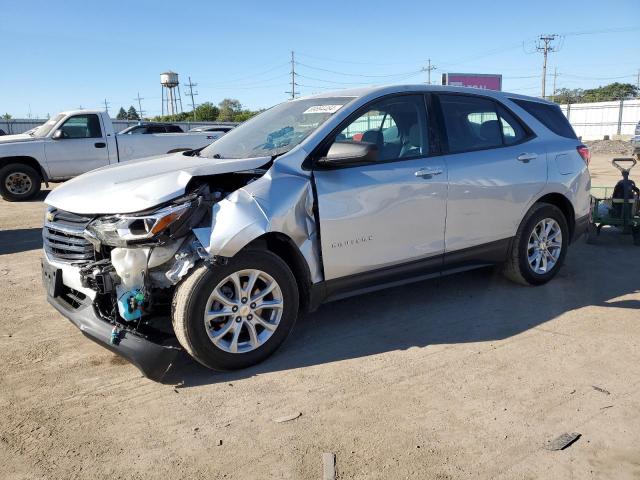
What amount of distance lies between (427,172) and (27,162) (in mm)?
10414

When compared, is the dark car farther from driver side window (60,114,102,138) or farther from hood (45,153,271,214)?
hood (45,153,271,214)

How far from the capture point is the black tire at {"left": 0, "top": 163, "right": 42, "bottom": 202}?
11.6 meters

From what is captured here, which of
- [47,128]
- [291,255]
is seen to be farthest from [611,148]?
[291,255]

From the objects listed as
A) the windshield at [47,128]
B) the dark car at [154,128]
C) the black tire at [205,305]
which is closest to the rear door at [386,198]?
the black tire at [205,305]

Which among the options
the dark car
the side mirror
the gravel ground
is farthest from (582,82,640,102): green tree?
the side mirror

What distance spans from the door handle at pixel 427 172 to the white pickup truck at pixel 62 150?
9619 mm

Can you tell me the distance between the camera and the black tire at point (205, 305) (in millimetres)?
3289

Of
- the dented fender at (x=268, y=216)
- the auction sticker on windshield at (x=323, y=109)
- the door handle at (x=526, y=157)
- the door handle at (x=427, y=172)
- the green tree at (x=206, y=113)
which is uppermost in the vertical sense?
the green tree at (x=206, y=113)

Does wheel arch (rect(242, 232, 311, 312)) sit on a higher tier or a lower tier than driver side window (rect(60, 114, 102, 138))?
lower

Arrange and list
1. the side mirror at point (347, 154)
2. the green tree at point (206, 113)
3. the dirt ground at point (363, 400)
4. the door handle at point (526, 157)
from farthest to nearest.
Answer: the green tree at point (206, 113) < the door handle at point (526, 157) < the side mirror at point (347, 154) < the dirt ground at point (363, 400)

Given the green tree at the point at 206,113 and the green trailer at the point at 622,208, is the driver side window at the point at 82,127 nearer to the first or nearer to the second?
the green trailer at the point at 622,208

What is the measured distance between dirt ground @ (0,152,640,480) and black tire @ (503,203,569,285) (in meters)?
0.40

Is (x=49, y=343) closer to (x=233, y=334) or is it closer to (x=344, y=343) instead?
(x=233, y=334)

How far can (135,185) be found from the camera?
350 cm
